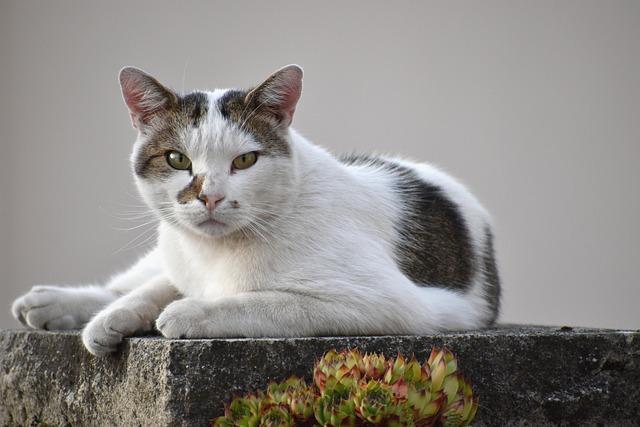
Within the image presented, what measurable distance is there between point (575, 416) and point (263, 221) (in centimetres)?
91

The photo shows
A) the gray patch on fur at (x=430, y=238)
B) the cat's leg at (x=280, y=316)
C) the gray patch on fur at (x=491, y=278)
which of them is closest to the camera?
the cat's leg at (x=280, y=316)

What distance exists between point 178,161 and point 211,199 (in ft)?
0.59

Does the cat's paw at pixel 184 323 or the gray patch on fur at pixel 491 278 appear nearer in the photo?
the cat's paw at pixel 184 323

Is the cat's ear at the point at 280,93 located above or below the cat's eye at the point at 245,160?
above

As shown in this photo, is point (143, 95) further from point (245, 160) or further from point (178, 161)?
point (245, 160)

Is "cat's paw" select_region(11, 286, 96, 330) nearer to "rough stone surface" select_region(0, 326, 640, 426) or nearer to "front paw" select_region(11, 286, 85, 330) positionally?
"front paw" select_region(11, 286, 85, 330)

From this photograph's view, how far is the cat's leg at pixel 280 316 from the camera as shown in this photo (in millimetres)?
1941

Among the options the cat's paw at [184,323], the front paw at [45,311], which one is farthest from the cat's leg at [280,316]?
the front paw at [45,311]

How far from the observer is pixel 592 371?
2117 millimetres

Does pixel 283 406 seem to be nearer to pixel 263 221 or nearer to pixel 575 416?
pixel 263 221

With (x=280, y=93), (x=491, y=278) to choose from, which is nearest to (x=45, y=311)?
(x=280, y=93)

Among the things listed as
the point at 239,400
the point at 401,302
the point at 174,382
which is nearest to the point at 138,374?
the point at 174,382

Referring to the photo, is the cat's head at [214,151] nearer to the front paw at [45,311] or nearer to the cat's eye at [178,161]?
the cat's eye at [178,161]

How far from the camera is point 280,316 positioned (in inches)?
79.0
